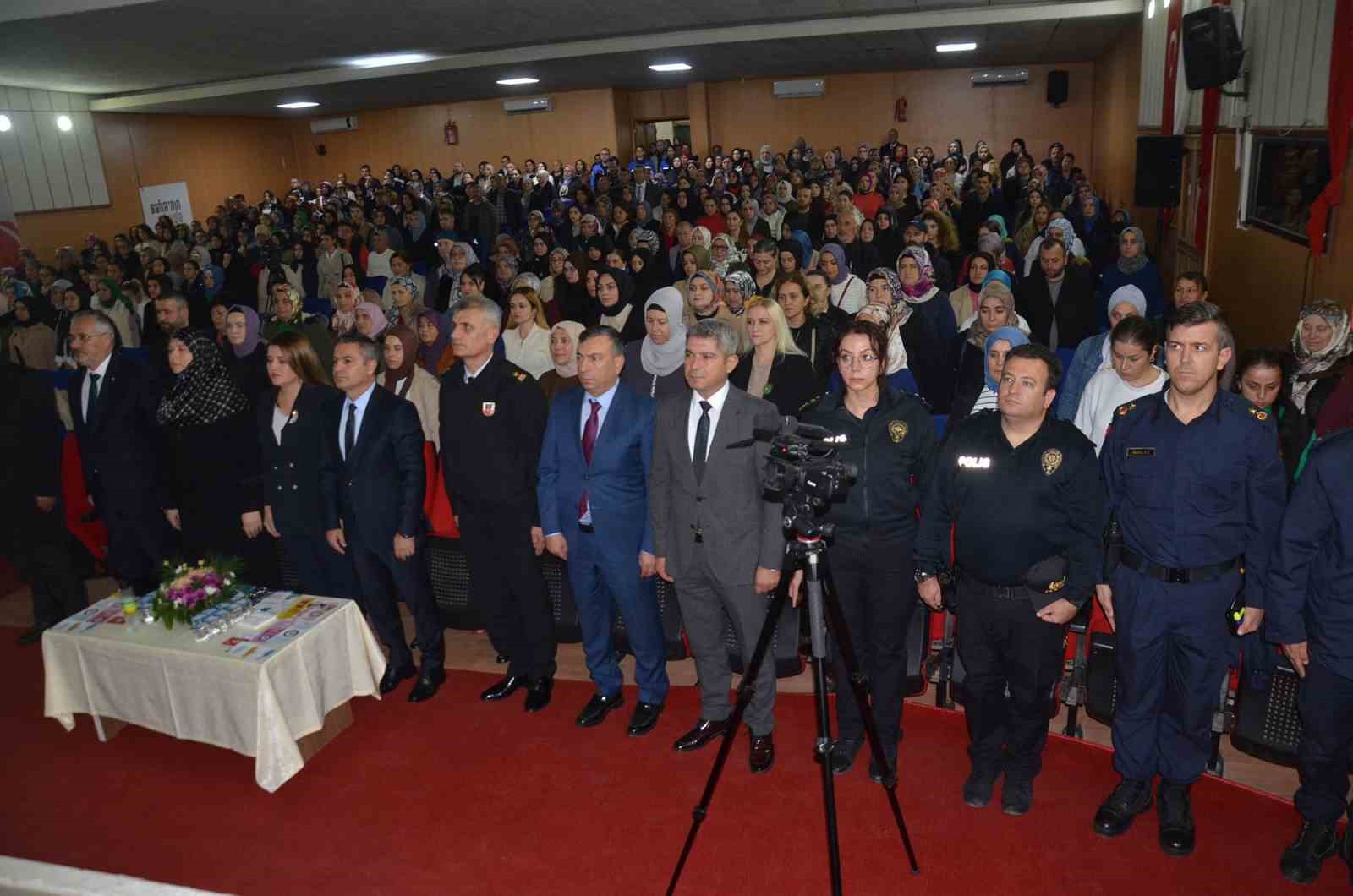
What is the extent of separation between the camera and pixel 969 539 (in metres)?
2.85

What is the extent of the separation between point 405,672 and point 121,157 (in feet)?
62.3

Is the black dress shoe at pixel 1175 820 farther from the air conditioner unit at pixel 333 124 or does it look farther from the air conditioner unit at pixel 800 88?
the air conditioner unit at pixel 333 124

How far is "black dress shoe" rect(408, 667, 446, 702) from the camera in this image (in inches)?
159

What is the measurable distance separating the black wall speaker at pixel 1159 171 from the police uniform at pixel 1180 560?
285 inches

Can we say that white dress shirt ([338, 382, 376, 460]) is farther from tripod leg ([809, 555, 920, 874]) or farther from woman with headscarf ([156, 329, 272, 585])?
tripod leg ([809, 555, 920, 874])

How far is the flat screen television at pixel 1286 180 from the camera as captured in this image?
5.00 m

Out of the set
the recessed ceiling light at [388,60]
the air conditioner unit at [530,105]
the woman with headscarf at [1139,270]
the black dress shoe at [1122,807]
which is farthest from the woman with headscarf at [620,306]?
the air conditioner unit at [530,105]

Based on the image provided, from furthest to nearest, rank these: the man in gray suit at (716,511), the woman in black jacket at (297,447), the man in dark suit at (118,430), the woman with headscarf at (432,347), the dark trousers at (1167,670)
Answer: the woman with headscarf at (432,347)
the man in dark suit at (118,430)
the woman in black jacket at (297,447)
the man in gray suit at (716,511)
the dark trousers at (1167,670)

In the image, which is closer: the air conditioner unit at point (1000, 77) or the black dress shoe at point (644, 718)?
the black dress shoe at point (644, 718)

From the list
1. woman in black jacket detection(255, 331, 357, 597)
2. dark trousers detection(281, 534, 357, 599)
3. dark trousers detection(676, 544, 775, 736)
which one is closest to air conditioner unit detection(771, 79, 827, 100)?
woman in black jacket detection(255, 331, 357, 597)

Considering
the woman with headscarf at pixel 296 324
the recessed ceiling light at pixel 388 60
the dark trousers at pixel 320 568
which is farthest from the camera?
the recessed ceiling light at pixel 388 60

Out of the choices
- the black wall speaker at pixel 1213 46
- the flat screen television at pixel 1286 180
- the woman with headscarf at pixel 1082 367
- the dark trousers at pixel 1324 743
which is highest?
the black wall speaker at pixel 1213 46

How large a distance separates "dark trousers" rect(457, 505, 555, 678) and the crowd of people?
1 cm

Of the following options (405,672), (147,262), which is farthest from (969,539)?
(147,262)
